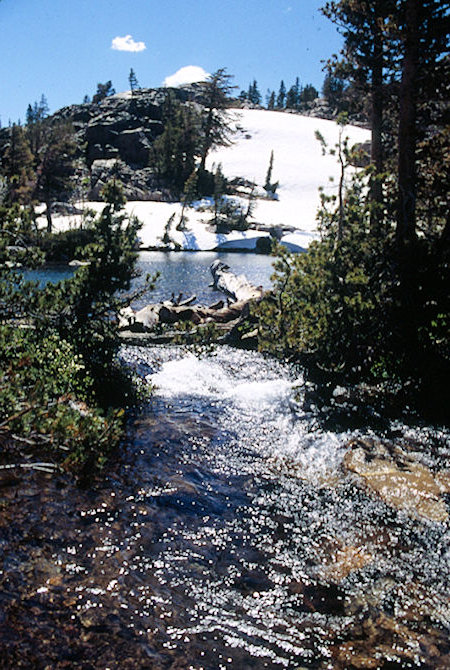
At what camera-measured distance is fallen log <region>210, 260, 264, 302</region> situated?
76.3ft

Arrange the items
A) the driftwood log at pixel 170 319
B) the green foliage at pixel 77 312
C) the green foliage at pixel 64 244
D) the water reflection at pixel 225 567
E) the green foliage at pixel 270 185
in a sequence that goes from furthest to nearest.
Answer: the green foliage at pixel 270 185, the green foliage at pixel 64 244, the driftwood log at pixel 170 319, the green foliage at pixel 77 312, the water reflection at pixel 225 567

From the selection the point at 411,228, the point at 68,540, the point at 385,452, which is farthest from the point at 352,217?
the point at 68,540

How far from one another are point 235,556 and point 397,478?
10.7ft

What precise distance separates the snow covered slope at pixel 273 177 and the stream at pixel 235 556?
119 ft

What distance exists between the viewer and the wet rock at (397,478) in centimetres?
690

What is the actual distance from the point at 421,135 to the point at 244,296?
40.2 feet

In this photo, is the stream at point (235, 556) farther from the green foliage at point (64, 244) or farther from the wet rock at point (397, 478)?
the green foliage at point (64, 244)

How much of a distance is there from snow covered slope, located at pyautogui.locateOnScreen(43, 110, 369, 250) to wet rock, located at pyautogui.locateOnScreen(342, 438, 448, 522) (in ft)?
117

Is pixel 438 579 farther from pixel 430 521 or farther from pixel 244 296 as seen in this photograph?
pixel 244 296

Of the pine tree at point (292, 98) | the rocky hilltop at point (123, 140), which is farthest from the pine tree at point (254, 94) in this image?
the rocky hilltop at point (123, 140)

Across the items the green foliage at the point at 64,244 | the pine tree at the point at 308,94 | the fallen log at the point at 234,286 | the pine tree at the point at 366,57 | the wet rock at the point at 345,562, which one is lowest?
the wet rock at the point at 345,562

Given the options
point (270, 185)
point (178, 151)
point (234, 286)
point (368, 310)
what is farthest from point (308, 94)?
point (368, 310)

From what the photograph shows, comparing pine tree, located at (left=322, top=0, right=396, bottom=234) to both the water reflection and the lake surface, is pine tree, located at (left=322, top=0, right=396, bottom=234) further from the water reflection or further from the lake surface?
the water reflection

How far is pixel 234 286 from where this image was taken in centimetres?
2542
